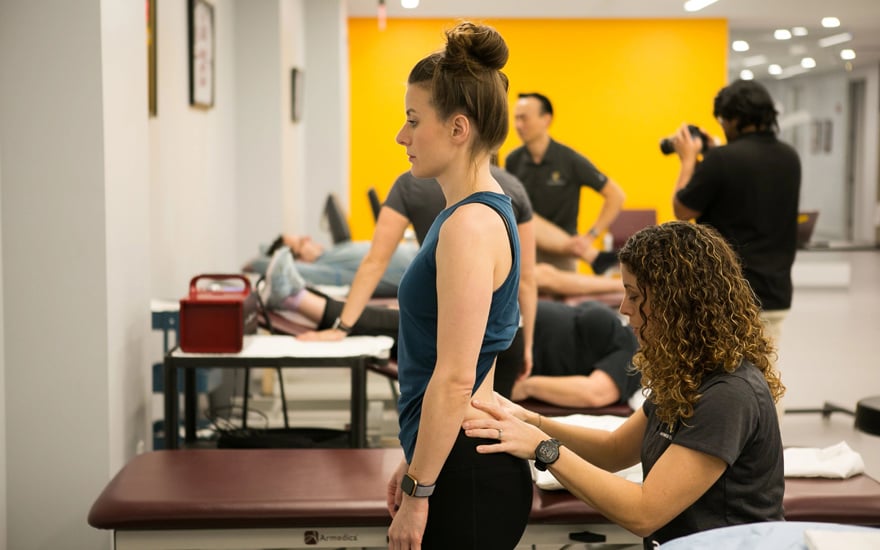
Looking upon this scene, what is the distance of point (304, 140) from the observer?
30.2ft

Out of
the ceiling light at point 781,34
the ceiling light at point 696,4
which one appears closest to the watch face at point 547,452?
the ceiling light at point 696,4

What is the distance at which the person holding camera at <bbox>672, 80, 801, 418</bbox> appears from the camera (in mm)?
3719

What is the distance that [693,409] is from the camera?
174 centimetres

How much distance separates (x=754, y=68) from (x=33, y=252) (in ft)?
44.4

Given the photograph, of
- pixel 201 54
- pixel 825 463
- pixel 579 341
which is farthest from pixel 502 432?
pixel 201 54

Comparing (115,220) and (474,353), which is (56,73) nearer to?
(115,220)

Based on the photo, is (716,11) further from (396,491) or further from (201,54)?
(396,491)

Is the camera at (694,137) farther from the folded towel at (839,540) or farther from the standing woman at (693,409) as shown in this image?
the folded towel at (839,540)

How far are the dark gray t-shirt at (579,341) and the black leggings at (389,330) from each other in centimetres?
22

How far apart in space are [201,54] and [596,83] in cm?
723

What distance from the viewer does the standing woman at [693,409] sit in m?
1.71

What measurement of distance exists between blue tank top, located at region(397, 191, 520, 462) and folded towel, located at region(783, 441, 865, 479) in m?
1.24

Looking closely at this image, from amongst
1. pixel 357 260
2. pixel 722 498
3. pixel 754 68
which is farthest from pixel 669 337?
pixel 754 68

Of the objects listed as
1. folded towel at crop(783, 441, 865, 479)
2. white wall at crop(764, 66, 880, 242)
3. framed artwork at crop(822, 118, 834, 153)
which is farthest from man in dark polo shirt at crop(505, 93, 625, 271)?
framed artwork at crop(822, 118, 834, 153)
